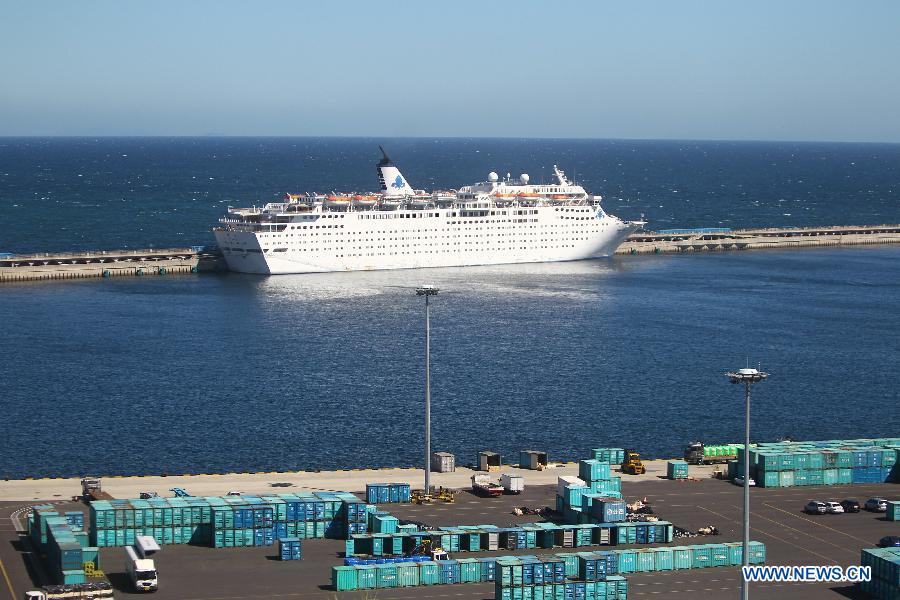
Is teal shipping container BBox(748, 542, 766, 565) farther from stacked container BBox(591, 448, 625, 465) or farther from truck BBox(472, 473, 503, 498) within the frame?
stacked container BBox(591, 448, 625, 465)

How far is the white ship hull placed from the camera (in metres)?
108

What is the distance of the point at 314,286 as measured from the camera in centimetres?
10294

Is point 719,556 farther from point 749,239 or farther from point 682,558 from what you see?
point 749,239

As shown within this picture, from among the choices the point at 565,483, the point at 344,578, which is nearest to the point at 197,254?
the point at 565,483

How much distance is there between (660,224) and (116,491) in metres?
118

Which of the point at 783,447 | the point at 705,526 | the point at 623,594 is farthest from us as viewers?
the point at 783,447

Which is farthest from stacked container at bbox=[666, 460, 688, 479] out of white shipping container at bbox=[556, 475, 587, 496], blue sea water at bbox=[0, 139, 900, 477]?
blue sea water at bbox=[0, 139, 900, 477]

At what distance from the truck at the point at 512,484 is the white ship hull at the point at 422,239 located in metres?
63.2

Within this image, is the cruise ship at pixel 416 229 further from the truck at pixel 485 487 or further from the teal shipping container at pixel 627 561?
the teal shipping container at pixel 627 561

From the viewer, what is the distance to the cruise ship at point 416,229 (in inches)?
4279

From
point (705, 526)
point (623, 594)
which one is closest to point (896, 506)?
point (705, 526)

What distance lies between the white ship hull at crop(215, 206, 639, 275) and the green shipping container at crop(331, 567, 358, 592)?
72.4m

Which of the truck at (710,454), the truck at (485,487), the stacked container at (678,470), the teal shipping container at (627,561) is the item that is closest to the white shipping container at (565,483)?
the truck at (485,487)

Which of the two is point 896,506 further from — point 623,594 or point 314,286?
point 314,286
